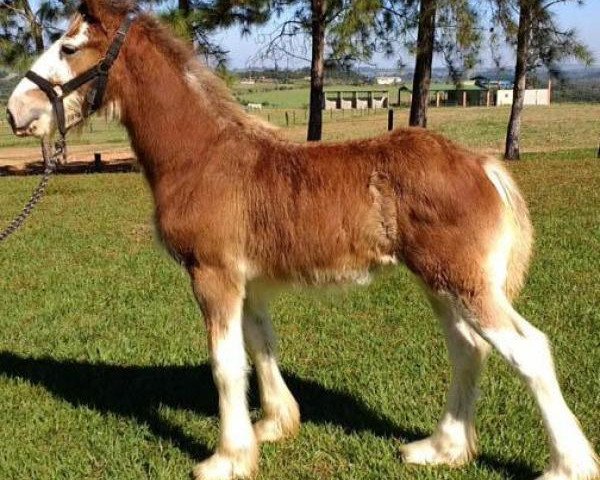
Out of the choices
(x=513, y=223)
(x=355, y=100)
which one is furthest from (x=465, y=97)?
(x=513, y=223)

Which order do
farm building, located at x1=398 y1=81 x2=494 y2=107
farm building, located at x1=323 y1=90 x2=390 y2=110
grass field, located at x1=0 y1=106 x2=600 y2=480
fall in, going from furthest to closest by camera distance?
farm building, located at x1=398 y1=81 x2=494 y2=107 < farm building, located at x1=323 y1=90 x2=390 y2=110 < grass field, located at x1=0 y1=106 x2=600 y2=480

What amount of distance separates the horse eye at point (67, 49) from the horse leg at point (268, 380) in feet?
5.63

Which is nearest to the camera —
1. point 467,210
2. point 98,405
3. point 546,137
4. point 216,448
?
point 467,210

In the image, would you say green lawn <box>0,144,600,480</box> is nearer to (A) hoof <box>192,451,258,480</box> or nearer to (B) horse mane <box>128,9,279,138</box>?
(A) hoof <box>192,451,258,480</box>

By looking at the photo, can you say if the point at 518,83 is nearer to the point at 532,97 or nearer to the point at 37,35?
the point at 37,35

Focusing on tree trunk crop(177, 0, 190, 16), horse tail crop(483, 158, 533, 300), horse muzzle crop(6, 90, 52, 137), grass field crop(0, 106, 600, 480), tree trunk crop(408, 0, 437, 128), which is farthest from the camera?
tree trunk crop(177, 0, 190, 16)

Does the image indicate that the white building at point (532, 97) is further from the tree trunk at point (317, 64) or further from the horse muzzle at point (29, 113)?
the horse muzzle at point (29, 113)

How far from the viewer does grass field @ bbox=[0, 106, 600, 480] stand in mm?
4000

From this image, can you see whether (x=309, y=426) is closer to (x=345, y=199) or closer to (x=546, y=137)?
(x=345, y=199)

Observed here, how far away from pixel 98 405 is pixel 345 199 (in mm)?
2478

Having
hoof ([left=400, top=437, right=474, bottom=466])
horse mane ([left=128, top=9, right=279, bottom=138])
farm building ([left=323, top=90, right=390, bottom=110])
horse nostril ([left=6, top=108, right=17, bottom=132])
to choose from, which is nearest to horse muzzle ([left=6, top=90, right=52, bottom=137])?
horse nostril ([left=6, top=108, right=17, bottom=132])

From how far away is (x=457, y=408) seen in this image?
3846 millimetres

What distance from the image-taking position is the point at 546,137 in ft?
104

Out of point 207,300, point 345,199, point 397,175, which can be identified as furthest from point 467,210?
point 207,300
